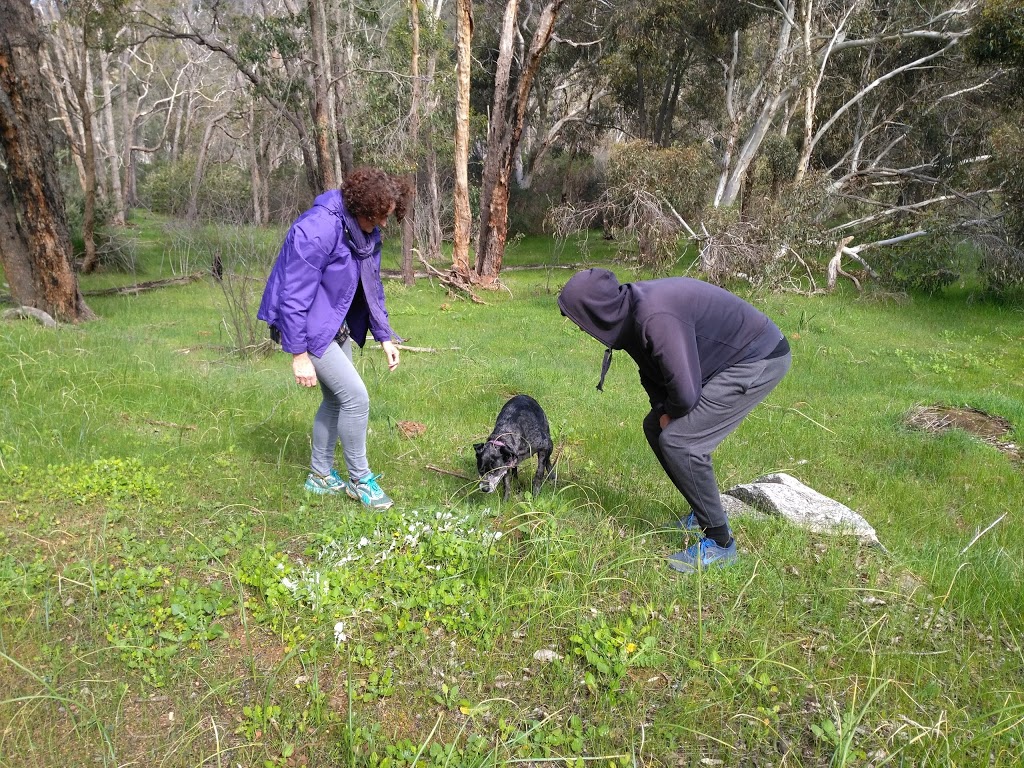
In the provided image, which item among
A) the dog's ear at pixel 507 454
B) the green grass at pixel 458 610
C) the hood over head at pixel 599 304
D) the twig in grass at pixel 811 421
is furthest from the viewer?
the twig in grass at pixel 811 421

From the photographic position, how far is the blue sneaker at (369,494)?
13.1 feet

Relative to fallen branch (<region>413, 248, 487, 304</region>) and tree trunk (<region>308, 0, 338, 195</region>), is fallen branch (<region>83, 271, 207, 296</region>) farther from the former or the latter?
fallen branch (<region>413, 248, 487, 304</region>)

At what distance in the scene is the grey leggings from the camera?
366 cm

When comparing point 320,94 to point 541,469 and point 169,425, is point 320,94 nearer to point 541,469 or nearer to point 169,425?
point 169,425

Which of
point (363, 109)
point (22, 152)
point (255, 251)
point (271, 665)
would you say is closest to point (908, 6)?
point (363, 109)

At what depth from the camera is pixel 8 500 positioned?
375 cm

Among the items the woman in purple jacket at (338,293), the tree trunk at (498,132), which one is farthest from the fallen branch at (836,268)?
the woman in purple jacket at (338,293)

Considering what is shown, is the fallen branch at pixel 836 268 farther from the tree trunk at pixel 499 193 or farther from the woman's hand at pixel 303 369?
the woman's hand at pixel 303 369

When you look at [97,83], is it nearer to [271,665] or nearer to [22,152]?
[22,152]

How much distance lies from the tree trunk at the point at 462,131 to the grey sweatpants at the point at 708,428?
13.2 metres

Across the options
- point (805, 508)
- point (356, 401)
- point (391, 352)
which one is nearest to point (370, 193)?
point (391, 352)

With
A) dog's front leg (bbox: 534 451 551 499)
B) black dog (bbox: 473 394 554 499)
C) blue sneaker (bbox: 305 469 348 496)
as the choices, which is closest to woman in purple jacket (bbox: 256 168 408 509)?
blue sneaker (bbox: 305 469 348 496)

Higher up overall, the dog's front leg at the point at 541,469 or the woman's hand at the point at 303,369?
the woman's hand at the point at 303,369

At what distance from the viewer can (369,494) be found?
158 inches
